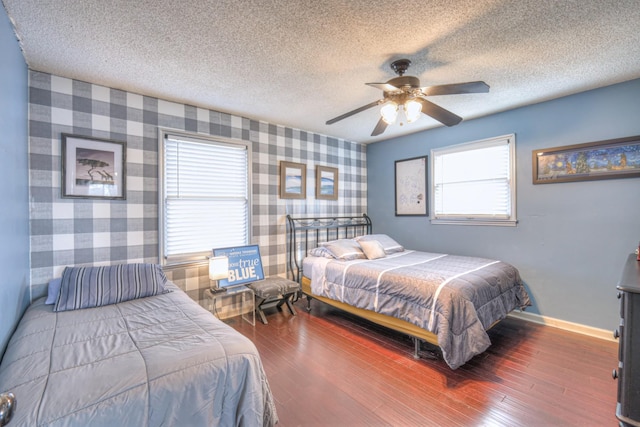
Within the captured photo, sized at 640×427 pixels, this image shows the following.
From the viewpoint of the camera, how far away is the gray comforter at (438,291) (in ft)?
7.71

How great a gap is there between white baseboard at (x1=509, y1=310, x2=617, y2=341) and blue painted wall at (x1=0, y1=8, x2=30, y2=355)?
4747mm

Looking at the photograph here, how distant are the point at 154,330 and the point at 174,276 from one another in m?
1.60

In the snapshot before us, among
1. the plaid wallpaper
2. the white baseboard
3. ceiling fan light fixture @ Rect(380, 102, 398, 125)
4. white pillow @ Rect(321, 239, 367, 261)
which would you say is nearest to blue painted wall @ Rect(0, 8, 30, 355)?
the plaid wallpaper

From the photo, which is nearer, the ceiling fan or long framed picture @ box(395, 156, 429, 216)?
the ceiling fan

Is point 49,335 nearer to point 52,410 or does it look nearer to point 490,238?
point 52,410

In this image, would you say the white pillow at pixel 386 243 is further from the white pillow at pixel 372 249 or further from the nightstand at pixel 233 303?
the nightstand at pixel 233 303

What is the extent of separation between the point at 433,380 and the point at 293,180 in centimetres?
303

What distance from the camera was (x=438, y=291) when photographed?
8.18 feet

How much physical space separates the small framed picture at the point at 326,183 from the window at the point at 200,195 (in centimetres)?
125

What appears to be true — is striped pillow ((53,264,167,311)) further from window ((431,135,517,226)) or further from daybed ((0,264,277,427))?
window ((431,135,517,226))

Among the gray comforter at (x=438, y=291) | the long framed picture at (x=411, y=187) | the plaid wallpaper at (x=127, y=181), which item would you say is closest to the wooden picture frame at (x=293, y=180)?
the plaid wallpaper at (x=127, y=181)

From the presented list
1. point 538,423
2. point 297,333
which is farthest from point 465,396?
point 297,333

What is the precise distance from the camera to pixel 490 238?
12.5ft

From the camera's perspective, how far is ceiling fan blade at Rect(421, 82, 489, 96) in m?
2.11
